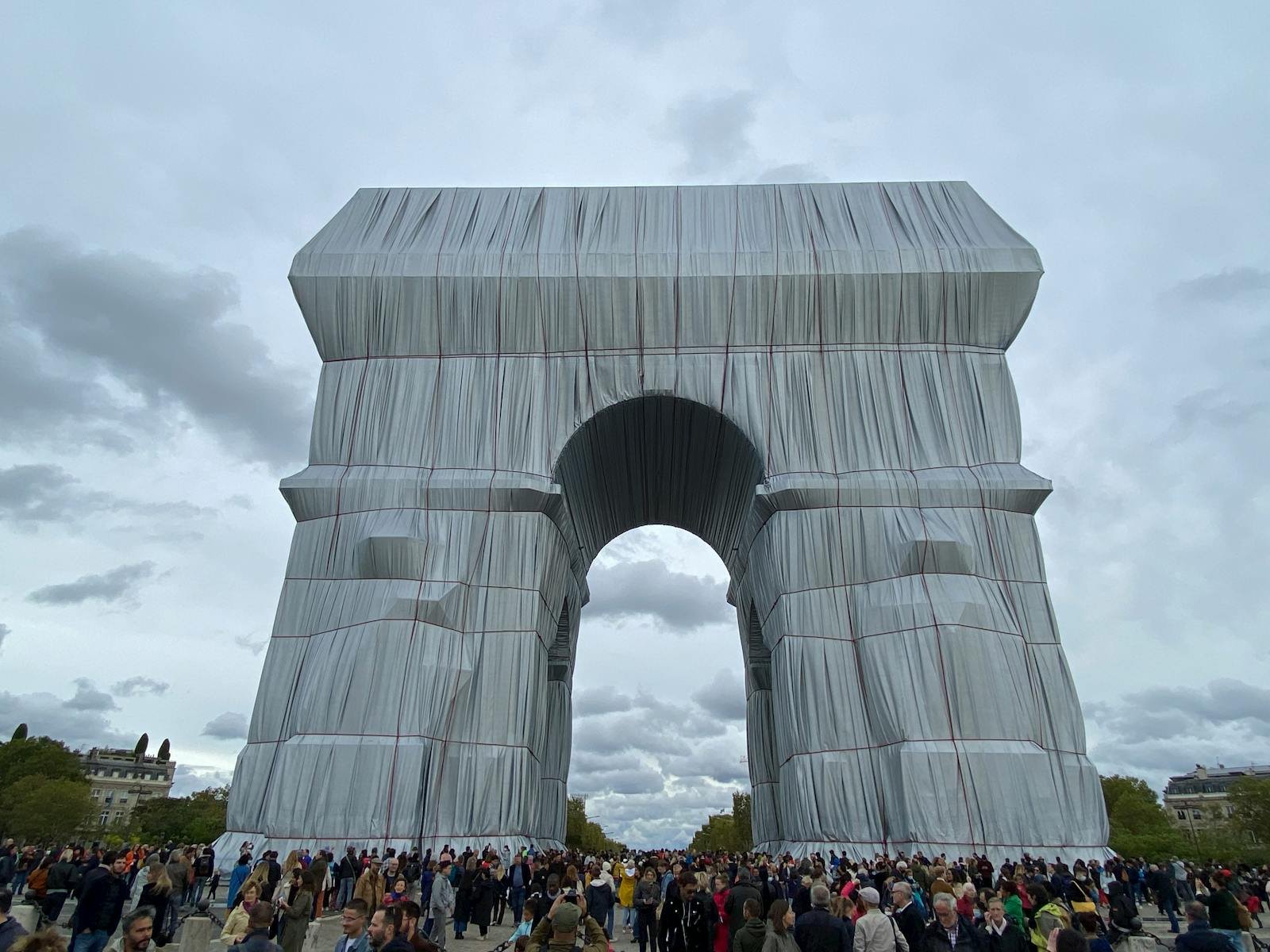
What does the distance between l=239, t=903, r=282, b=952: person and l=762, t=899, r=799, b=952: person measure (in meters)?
3.26

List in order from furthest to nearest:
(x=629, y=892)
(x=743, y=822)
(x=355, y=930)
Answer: (x=743, y=822), (x=629, y=892), (x=355, y=930)

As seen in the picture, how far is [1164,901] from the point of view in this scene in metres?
15.7

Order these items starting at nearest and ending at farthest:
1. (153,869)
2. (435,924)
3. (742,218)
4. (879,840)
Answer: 1. (153,869)
2. (435,924)
3. (879,840)
4. (742,218)

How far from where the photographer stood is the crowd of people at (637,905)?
17.7 feet

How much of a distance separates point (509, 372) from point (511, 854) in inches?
500

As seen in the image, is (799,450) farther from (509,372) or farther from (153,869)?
(153,869)

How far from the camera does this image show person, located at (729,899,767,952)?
20.2 ft

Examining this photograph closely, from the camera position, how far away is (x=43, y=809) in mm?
47625

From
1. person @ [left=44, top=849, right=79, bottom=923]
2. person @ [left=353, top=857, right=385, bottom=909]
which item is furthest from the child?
person @ [left=44, top=849, right=79, bottom=923]

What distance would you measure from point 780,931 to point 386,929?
2853 millimetres

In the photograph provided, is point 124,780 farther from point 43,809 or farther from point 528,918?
point 528,918

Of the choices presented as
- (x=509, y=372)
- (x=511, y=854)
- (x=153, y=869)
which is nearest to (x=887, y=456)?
(x=509, y=372)

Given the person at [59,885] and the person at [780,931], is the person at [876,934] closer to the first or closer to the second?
the person at [780,931]

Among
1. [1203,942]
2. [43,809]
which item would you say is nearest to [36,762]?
[43,809]
